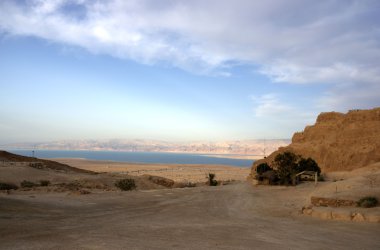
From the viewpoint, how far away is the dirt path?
29.8ft

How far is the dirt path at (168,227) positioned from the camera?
9086mm

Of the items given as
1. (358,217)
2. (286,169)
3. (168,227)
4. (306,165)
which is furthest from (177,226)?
(306,165)

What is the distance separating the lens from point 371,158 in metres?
36.8

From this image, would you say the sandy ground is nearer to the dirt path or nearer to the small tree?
the small tree

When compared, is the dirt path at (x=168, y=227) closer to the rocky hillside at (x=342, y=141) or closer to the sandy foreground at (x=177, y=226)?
the sandy foreground at (x=177, y=226)

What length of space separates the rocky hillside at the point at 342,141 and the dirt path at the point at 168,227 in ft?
77.3

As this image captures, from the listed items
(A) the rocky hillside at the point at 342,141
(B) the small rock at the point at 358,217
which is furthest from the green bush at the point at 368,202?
(A) the rocky hillside at the point at 342,141

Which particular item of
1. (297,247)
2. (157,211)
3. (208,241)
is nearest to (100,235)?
(208,241)

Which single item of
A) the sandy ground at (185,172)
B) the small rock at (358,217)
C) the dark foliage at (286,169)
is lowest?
the sandy ground at (185,172)

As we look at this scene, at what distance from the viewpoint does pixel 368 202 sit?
573 inches

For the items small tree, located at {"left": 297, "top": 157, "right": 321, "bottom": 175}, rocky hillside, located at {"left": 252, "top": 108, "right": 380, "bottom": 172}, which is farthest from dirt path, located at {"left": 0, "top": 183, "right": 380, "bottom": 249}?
rocky hillside, located at {"left": 252, "top": 108, "right": 380, "bottom": 172}

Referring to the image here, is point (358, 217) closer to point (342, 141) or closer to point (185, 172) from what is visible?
point (342, 141)

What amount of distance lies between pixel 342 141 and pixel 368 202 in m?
27.4

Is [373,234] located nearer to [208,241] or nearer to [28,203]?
[208,241]
